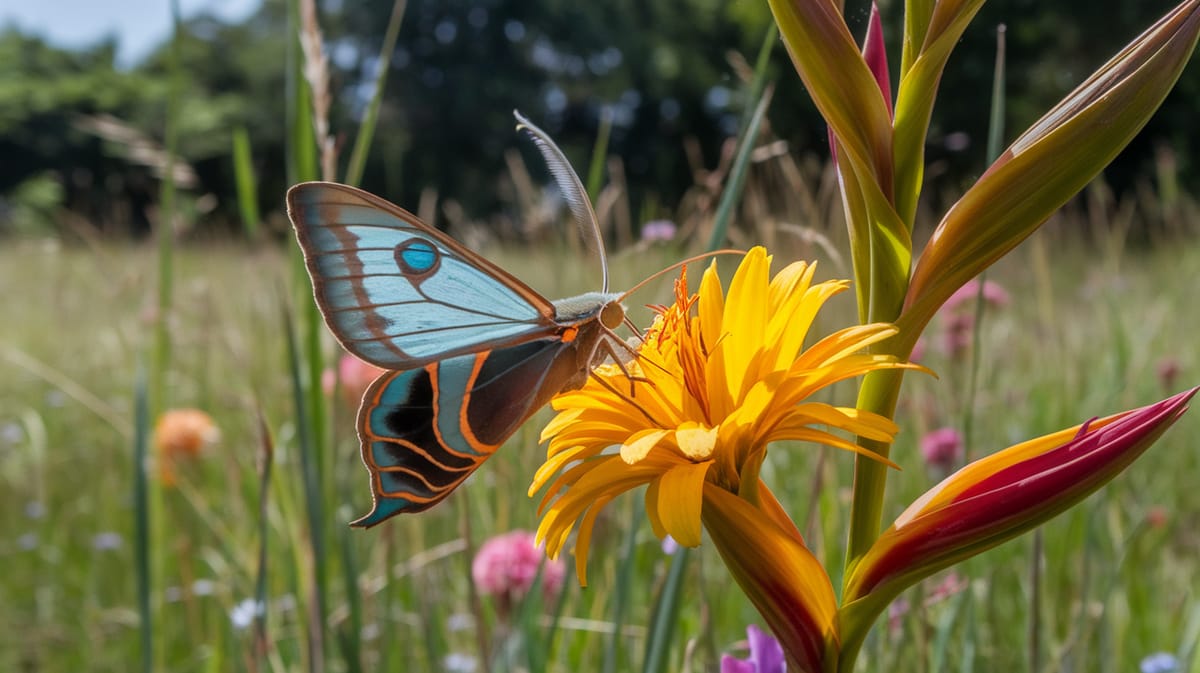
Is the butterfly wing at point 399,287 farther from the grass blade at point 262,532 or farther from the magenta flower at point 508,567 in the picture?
the magenta flower at point 508,567

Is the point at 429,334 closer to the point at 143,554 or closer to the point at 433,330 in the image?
the point at 433,330

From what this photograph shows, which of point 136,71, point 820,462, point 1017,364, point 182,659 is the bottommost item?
point 182,659

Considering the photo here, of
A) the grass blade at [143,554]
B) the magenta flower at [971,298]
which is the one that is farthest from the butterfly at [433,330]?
the magenta flower at [971,298]

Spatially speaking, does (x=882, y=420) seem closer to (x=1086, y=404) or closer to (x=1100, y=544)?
(x=1100, y=544)

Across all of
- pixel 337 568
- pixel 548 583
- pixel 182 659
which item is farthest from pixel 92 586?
pixel 548 583

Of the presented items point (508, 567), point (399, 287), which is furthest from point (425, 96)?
point (399, 287)
